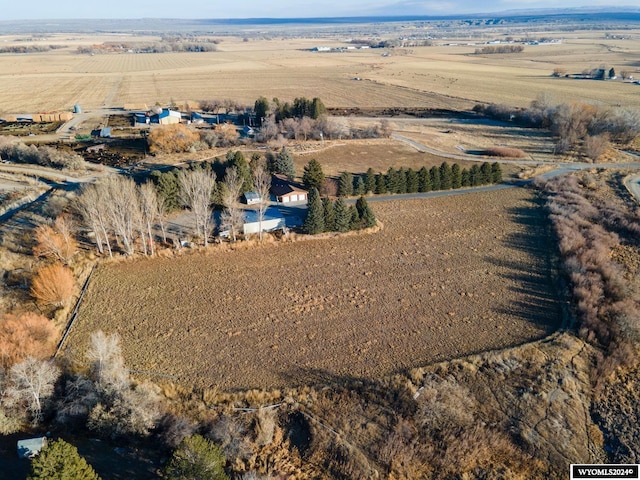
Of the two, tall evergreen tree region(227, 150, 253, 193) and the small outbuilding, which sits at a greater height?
tall evergreen tree region(227, 150, 253, 193)

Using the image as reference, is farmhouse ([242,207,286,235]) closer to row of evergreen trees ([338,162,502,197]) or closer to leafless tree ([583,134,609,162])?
row of evergreen trees ([338,162,502,197])

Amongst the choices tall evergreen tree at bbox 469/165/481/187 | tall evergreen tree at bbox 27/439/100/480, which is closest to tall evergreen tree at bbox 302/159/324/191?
tall evergreen tree at bbox 469/165/481/187

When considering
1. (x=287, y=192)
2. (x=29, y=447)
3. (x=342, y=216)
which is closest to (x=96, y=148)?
(x=287, y=192)

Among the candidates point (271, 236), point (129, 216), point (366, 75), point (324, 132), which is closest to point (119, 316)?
point (129, 216)

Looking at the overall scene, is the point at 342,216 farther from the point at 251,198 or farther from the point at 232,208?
the point at 251,198

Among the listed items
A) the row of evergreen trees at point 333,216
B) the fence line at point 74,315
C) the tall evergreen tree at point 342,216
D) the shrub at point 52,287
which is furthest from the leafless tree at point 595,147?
the shrub at point 52,287

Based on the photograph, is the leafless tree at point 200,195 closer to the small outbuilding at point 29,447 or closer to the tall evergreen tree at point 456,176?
the small outbuilding at point 29,447

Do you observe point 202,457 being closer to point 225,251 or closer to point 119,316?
point 119,316
